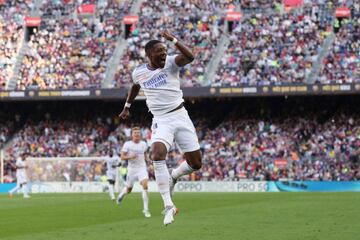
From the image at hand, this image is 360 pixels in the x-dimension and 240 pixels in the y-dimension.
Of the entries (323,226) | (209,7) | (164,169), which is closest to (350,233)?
(323,226)

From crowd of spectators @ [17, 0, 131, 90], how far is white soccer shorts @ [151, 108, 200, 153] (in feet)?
120

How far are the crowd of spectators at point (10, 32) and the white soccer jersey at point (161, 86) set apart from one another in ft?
128

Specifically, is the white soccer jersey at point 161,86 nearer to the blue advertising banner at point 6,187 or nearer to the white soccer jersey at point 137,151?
the white soccer jersey at point 137,151

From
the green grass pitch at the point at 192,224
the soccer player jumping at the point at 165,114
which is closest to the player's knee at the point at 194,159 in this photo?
the soccer player jumping at the point at 165,114

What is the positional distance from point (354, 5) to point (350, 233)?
118 feet

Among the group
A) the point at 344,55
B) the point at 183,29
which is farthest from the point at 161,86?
the point at 183,29

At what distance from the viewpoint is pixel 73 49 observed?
5272 cm

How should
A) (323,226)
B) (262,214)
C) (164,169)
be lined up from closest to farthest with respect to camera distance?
(164,169) < (323,226) < (262,214)

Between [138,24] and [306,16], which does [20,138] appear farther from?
[306,16]

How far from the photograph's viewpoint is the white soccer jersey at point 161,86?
14266mm

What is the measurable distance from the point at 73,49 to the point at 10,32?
457 centimetres

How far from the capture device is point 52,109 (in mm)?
54344

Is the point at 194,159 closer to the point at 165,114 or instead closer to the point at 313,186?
the point at 165,114

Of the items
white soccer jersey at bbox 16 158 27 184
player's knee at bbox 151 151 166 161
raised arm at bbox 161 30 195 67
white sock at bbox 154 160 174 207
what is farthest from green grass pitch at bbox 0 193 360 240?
white soccer jersey at bbox 16 158 27 184
